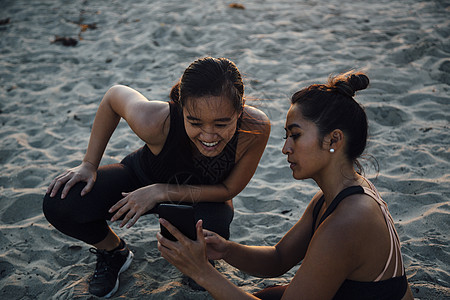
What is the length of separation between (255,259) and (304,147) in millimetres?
672

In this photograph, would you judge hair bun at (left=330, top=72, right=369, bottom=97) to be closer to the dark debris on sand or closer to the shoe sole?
the shoe sole

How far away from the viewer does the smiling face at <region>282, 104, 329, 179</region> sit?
170 cm

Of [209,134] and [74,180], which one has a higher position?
[209,134]

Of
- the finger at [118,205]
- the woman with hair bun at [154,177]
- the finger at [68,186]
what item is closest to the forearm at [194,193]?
the woman with hair bun at [154,177]

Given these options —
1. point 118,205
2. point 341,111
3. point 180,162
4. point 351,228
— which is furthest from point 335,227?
point 118,205

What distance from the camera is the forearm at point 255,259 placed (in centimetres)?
199

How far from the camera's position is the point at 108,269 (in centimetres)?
245

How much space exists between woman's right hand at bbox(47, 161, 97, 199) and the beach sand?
24.1 inches

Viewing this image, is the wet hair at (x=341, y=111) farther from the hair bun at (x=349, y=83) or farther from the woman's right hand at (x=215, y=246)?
the woman's right hand at (x=215, y=246)

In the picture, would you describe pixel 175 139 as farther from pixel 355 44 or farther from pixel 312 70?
pixel 355 44

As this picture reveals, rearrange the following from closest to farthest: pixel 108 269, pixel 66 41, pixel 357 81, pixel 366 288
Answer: pixel 366 288 < pixel 357 81 < pixel 108 269 < pixel 66 41

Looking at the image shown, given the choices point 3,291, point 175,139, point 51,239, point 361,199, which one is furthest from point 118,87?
point 361,199

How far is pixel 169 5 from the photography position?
7.07 metres

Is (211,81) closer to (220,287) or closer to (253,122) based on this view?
(253,122)
